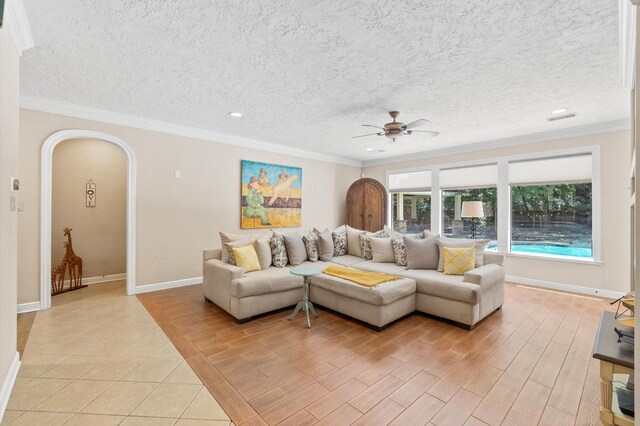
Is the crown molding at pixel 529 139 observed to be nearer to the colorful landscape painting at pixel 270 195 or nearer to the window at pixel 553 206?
the window at pixel 553 206

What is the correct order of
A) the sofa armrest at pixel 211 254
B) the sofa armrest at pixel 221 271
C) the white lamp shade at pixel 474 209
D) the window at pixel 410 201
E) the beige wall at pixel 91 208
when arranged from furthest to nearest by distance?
the window at pixel 410 201, the white lamp shade at pixel 474 209, the beige wall at pixel 91 208, the sofa armrest at pixel 211 254, the sofa armrest at pixel 221 271

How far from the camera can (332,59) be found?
2533 mm

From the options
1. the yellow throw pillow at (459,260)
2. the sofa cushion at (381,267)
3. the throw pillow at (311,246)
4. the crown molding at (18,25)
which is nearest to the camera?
the crown molding at (18,25)

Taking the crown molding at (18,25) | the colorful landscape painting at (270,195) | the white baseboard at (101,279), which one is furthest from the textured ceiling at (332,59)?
the white baseboard at (101,279)

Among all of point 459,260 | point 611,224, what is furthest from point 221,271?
point 611,224

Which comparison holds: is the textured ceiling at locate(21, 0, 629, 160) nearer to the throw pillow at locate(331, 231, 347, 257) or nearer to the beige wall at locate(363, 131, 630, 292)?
the beige wall at locate(363, 131, 630, 292)

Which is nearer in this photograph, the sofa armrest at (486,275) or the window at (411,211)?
the sofa armrest at (486,275)

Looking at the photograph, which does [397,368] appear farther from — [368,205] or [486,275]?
[368,205]

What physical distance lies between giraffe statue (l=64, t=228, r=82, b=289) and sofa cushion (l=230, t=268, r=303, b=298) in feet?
10.1

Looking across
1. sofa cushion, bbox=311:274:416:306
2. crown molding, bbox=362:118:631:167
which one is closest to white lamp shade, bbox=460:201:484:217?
crown molding, bbox=362:118:631:167

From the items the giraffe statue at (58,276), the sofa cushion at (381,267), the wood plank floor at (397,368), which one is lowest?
the wood plank floor at (397,368)

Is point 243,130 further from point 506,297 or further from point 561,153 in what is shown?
point 561,153

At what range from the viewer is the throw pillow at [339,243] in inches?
187

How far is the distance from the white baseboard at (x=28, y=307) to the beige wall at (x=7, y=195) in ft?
5.74
